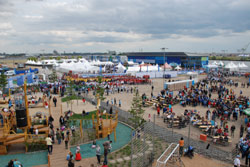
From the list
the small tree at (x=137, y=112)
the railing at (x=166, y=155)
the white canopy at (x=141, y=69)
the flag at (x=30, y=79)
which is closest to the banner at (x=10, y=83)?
the flag at (x=30, y=79)

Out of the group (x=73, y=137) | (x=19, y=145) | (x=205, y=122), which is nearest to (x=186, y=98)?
(x=205, y=122)

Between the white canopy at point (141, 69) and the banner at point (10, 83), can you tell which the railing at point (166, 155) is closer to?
the banner at point (10, 83)

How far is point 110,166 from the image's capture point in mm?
10594

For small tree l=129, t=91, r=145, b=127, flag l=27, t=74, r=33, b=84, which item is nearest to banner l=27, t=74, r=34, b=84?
flag l=27, t=74, r=33, b=84

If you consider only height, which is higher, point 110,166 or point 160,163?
point 160,163

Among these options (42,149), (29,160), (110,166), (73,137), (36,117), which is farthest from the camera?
(36,117)

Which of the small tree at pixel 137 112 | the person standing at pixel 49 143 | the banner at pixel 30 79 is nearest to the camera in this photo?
the person standing at pixel 49 143

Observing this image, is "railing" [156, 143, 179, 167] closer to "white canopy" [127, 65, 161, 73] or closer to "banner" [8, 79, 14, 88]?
"banner" [8, 79, 14, 88]

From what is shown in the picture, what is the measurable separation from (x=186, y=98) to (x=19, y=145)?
60.7 feet

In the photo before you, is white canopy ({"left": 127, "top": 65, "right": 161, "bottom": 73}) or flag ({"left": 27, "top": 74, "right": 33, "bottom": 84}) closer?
flag ({"left": 27, "top": 74, "right": 33, "bottom": 84})

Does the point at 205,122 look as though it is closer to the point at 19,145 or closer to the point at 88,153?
the point at 88,153

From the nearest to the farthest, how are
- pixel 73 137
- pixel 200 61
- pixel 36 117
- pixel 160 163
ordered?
pixel 160 163 → pixel 73 137 → pixel 36 117 → pixel 200 61

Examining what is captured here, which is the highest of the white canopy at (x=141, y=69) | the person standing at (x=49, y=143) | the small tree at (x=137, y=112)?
the white canopy at (x=141, y=69)

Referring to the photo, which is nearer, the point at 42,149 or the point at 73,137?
the point at 42,149
